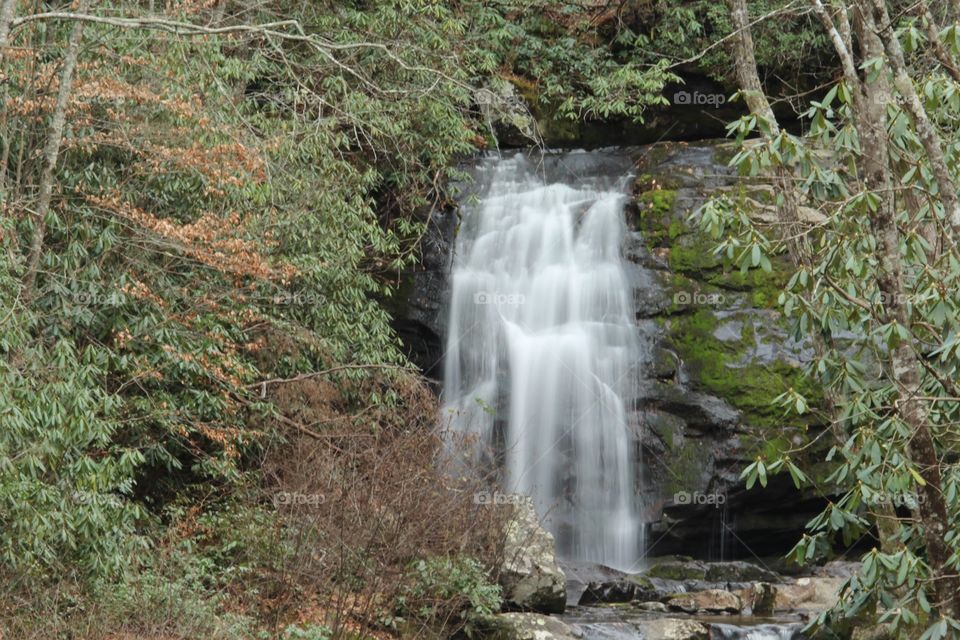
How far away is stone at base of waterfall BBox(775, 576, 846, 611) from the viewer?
12258 millimetres

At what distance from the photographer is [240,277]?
12.0 metres

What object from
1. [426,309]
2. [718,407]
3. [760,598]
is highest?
[426,309]

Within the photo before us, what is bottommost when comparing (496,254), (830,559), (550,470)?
(830,559)

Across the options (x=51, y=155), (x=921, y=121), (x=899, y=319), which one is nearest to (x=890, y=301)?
(x=899, y=319)

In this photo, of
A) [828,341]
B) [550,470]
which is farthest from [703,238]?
[828,341]

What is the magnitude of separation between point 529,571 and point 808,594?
4.03 m

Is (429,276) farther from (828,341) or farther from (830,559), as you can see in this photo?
(828,341)

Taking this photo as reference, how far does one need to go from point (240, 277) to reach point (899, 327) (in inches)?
306

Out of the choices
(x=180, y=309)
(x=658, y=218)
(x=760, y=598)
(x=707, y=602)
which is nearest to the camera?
(x=180, y=309)

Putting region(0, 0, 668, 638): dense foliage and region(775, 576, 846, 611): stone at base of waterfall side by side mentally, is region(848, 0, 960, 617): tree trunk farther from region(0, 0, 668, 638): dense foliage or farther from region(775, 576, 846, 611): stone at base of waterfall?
region(775, 576, 846, 611): stone at base of waterfall

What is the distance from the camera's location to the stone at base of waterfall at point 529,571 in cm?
1051

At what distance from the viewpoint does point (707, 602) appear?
12.2 meters

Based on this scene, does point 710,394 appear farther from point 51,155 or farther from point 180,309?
point 51,155

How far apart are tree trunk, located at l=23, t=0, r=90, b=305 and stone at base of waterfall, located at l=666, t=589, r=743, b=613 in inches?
314
